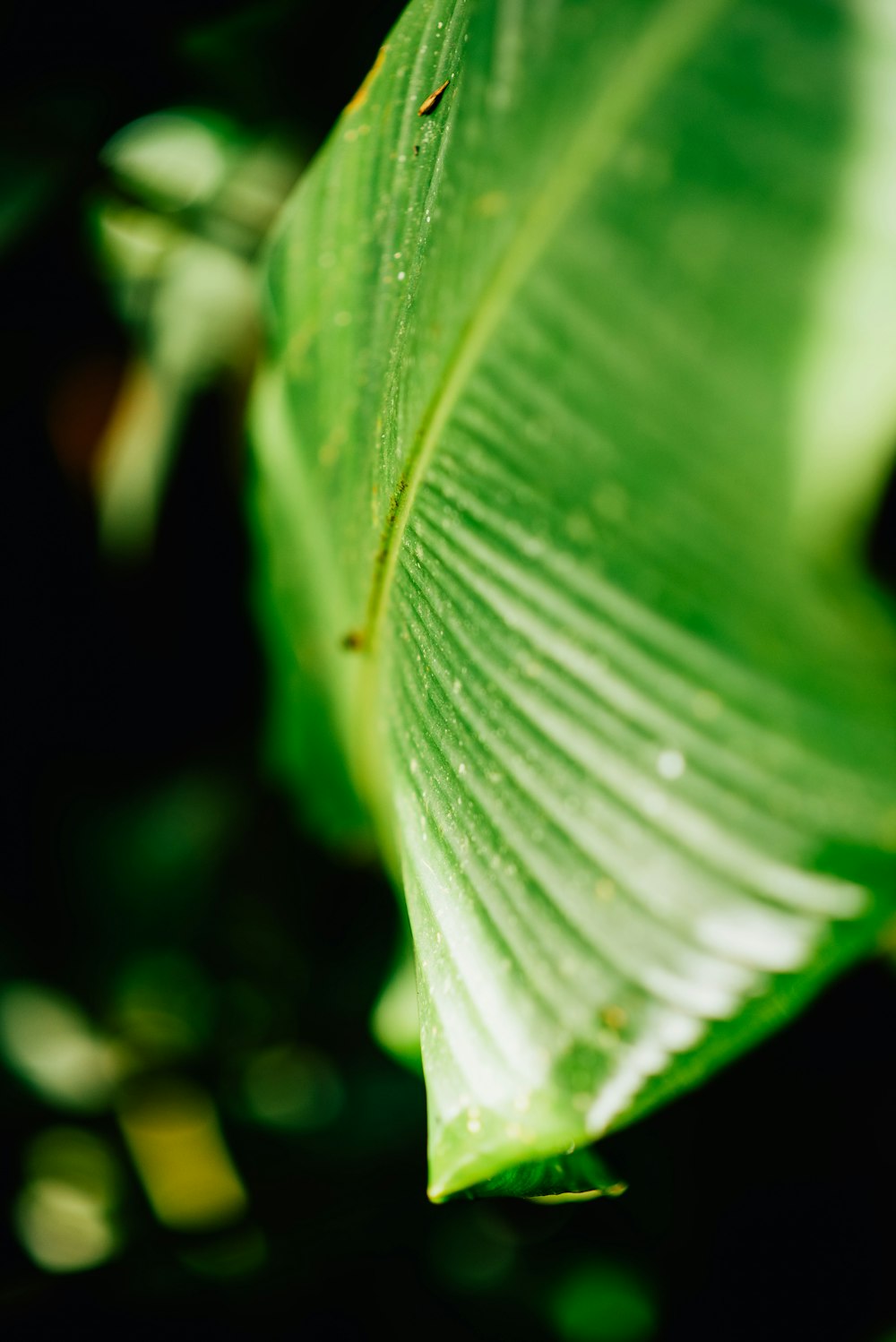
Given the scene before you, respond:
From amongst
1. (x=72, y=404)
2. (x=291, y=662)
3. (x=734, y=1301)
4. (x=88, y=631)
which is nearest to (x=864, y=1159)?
(x=734, y=1301)

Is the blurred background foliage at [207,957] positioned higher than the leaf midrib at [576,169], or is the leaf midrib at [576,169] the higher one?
the leaf midrib at [576,169]

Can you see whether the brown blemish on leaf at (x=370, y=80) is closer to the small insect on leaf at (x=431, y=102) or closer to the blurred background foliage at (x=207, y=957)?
the small insect on leaf at (x=431, y=102)

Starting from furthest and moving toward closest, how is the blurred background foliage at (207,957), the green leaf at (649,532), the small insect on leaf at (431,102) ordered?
the blurred background foliage at (207,957), the small insect on leaf at (431,102), the green leaf at (649,532)

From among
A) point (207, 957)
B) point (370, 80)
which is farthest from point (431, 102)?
point (207, 957)

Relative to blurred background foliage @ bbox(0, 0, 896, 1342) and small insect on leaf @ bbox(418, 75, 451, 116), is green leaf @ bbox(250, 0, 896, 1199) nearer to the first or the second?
small insect on leaf @ bbox(418, 75, 451, 116)

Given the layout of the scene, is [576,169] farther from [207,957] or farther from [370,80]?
[207,957]

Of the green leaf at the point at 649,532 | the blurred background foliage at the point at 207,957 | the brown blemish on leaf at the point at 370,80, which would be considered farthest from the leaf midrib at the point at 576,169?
the blurred background foliage at the point at 207,957

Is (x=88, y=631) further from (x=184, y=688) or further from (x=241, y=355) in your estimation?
(x=241, y=355)
